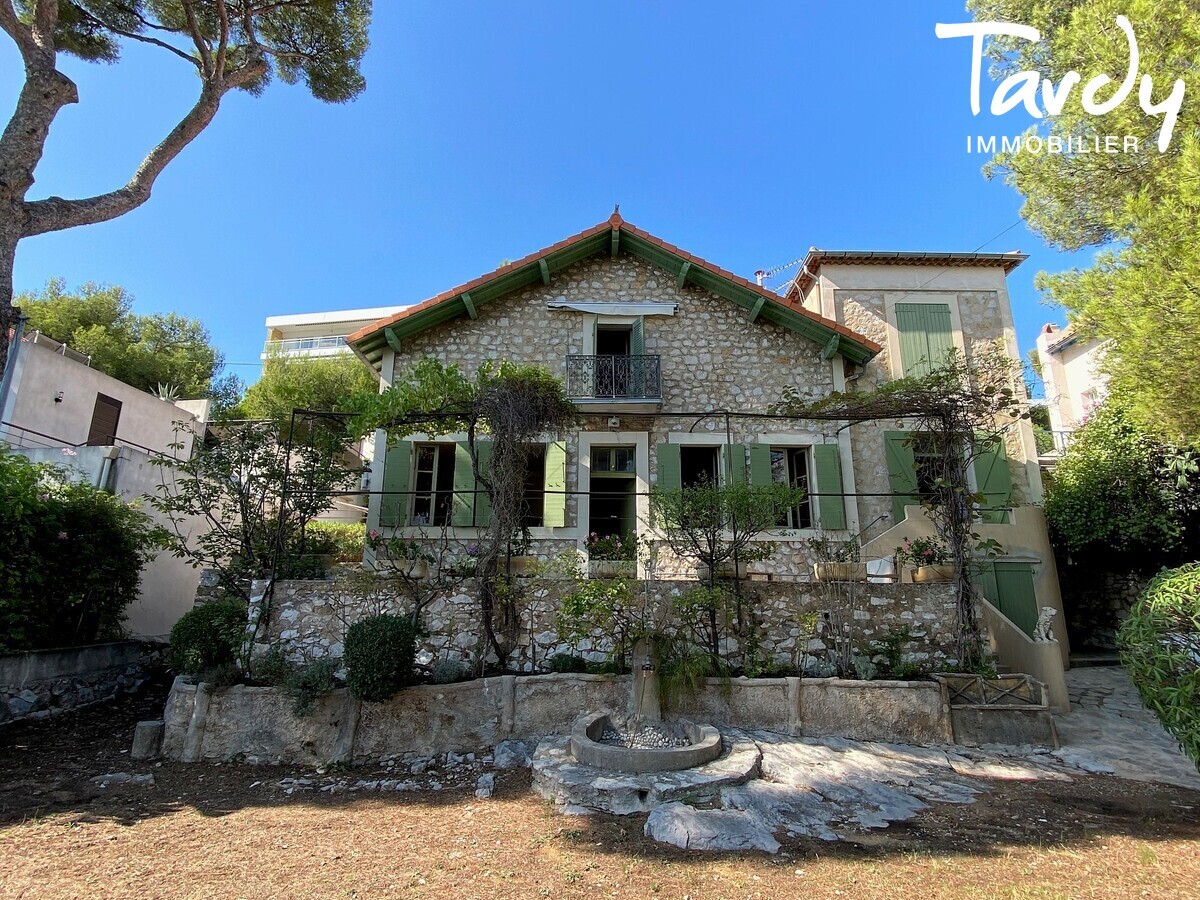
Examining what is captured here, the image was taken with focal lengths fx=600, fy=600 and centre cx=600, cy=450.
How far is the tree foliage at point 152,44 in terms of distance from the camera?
6715 mm

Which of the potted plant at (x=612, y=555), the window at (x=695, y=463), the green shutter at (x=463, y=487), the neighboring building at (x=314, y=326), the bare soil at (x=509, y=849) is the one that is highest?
the neighboring building at (x=314, y=326)

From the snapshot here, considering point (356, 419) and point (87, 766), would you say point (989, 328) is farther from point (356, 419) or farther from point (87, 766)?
point (87, 766)

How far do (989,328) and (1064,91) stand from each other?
4416 millimetres

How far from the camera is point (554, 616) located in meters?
6.88

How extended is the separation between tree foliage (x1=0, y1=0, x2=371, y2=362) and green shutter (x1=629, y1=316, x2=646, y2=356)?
6.26 meters

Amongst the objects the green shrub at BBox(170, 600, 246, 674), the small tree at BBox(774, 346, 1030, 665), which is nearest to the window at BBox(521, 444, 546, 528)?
the green shrub at BBox(170, 600, 246, 674)

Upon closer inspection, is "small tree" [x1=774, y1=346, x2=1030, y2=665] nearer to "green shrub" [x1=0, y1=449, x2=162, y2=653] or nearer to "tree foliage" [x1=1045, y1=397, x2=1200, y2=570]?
"tree foliage" [x1=1045, y1=397, x2=1200, y2=570]

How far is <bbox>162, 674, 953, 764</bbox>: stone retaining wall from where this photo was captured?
236 inches

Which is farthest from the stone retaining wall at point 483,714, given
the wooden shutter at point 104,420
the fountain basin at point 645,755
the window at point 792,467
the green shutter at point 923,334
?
the wooden shutter at point 104,420

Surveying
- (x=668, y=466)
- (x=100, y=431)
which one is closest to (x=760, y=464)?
(x=668, y=466)

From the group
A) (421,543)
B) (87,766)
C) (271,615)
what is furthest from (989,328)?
(87,766)

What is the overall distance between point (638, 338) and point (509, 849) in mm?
8098

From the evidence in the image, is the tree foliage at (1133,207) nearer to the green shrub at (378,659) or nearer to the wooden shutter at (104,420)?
the green shrub at (378,659)

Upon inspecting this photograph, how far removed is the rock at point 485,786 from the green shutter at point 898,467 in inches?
298
